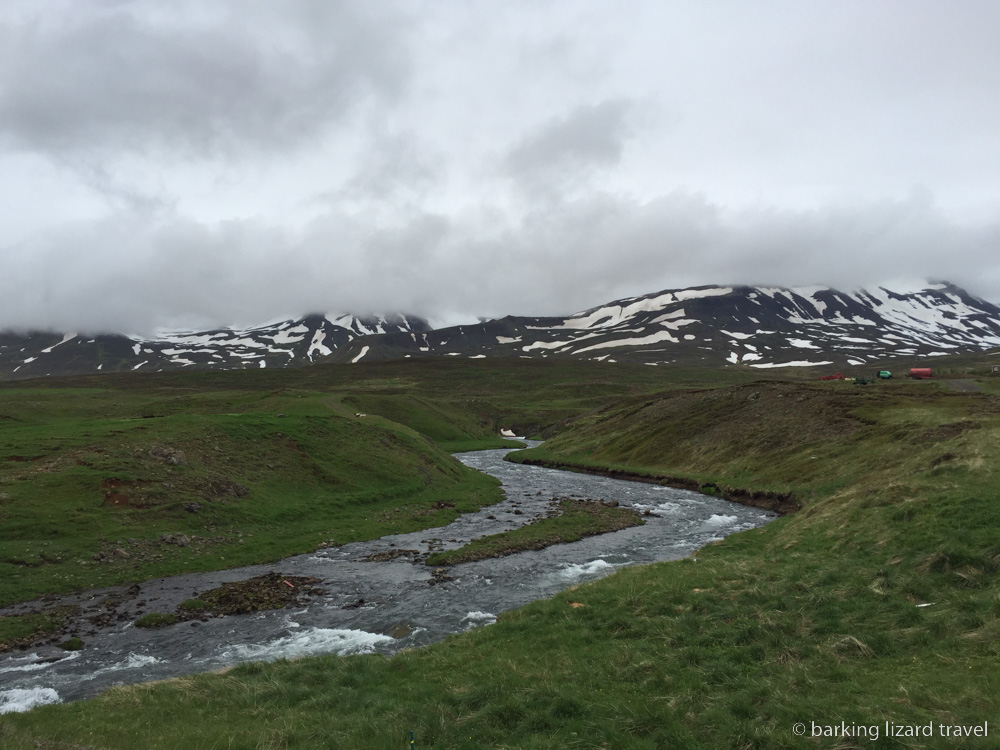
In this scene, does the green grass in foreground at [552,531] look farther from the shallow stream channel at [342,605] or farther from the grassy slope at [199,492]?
the grassy slope at [199,492]

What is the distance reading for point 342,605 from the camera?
1147 inches

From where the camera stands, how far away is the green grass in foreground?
3869 cm

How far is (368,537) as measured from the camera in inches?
1750

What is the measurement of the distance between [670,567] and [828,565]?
7.66 meters

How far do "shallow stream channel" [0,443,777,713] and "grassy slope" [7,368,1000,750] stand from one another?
4.38 meters

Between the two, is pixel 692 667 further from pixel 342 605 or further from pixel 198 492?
pixel 198 492

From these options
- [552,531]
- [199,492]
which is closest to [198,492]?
[199,492]

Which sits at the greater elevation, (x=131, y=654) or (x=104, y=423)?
(x=104, y=423)

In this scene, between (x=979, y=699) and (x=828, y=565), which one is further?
(x=828, y=565)

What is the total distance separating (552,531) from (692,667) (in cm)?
3057

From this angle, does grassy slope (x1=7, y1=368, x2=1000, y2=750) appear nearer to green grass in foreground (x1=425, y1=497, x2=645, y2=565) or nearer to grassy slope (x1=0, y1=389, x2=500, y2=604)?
green grass in foreground (x1=425, y1=497, x2=645, y2=565)

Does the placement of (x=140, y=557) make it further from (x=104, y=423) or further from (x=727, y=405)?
(x=727, y=405)

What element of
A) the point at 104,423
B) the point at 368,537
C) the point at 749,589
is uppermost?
the point at 104,423

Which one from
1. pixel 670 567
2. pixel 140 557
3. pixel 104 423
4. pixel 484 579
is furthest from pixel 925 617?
pixel 104 423
